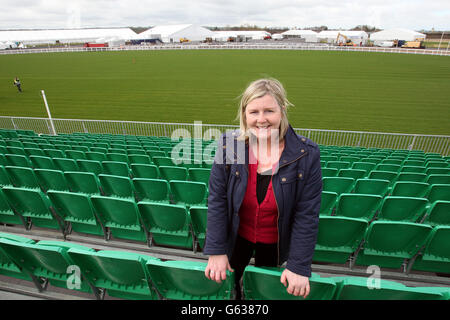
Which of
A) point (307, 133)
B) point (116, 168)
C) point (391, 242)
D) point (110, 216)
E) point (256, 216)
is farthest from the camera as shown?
point (307, 133)

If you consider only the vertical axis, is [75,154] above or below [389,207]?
below

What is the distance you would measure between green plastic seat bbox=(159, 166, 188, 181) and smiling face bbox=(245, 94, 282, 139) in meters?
3.17

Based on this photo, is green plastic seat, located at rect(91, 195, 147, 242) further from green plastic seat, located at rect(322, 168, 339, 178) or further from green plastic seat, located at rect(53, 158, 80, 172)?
green plastic seat, located at rect(322, 168, 339, 178)

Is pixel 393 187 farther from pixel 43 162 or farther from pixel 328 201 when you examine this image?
pixel 43 162

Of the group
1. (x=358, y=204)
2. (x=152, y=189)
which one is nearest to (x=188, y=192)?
(x=152, y=189)

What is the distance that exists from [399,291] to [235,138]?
1.46 meters

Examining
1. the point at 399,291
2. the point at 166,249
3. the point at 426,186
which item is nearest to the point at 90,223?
the point at 166,249

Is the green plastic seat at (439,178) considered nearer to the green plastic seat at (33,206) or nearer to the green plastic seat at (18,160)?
the green plastic seat at (33,206)

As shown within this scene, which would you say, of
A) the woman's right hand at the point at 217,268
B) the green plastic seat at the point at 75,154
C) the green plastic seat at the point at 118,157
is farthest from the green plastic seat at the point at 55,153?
the woman's right hand at the point at 217,268

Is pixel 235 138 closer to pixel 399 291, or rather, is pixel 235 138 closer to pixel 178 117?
pixel 399 291

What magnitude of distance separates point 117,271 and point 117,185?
2.17 metres

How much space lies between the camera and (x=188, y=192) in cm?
378

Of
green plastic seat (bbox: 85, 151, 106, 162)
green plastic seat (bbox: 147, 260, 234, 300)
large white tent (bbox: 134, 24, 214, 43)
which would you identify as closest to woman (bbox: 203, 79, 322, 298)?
green plastic seat (bbox: 147, 260, 234, 300)

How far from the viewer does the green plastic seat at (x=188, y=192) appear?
3619mm
